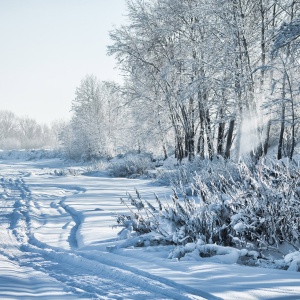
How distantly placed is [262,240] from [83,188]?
758cm

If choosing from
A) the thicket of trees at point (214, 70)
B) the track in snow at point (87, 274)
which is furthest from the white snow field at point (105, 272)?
the thicket of trees at point (214, 70)

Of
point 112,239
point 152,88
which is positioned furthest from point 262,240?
point 152,88

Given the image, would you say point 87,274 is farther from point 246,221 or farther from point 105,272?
point 246,221

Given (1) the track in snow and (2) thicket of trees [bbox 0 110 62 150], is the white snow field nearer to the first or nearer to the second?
(1) the track in snow

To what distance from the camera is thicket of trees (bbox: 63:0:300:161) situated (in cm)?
1154

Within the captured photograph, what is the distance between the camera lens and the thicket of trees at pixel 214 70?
1154 cm

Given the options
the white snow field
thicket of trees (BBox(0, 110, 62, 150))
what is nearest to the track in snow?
the white snow field

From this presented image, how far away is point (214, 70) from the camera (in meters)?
12.8

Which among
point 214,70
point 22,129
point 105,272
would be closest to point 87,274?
point 105,272

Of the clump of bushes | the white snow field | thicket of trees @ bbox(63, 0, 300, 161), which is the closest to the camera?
the white snow field

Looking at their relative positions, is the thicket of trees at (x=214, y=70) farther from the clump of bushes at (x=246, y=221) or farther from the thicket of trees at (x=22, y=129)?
the thicket of trees at (x=22, y=129)

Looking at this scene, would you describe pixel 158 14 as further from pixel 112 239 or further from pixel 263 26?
pixel 112 239

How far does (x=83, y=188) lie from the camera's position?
10.1 m

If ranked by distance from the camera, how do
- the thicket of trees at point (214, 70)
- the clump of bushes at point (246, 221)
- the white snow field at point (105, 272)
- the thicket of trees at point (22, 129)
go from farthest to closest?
the thicket of trees at point (22, 129) < the thicket of trees at point (214, 70) < the clump of bushes at point (246, 221) < the white snow field at point (105, 272)
